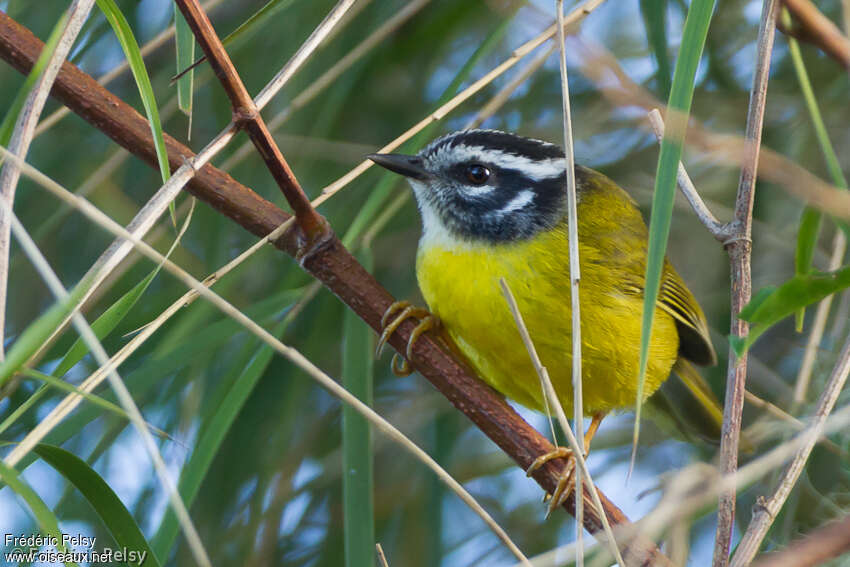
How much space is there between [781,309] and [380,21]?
2080 millimetres

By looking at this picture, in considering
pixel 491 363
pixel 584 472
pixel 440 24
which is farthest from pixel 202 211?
pixel 584 472

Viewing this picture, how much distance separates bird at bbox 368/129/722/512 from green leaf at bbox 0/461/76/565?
3.71 feet

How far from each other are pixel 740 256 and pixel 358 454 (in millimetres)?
1003

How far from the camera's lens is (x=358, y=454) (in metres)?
2.24

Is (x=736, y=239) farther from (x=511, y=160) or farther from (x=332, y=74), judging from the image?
(x=332, y=74)

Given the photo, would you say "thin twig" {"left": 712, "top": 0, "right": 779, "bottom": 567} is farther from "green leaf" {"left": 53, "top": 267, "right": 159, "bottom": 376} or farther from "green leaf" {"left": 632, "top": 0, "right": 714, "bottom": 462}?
"green leaf" {"left": 53, "top": 267, "right": 159, "bottom": 376}

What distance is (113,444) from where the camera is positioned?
2.89m

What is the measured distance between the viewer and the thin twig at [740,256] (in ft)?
5.47

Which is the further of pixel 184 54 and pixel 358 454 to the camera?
pixel 358 454

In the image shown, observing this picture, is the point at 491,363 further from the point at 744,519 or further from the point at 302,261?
the point at 744,519

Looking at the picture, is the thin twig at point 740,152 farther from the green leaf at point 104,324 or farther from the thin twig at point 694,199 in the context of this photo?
the green leaf at point 104,324

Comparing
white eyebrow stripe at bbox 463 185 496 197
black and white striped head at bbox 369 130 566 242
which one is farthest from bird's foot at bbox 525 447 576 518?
white eyebrow stripe at bbox 463 185 496 197

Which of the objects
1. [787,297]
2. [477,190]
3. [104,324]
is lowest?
[787,297]

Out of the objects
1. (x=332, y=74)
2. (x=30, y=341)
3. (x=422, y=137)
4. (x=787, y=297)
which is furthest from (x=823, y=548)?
(x=332, y=74)
